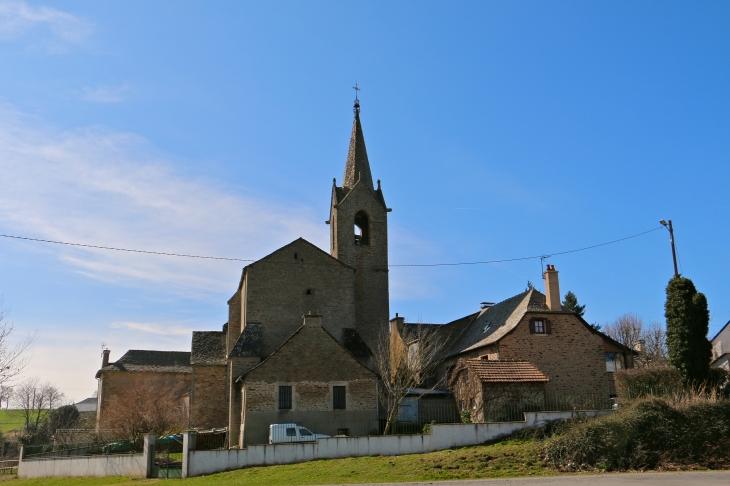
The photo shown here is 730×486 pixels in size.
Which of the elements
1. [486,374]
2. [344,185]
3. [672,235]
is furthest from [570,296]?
[486,374]

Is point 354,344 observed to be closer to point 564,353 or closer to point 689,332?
point 564,353

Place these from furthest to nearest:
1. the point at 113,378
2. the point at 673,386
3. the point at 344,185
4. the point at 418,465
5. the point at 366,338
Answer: the point at 113,378 → the point at 344,185 → the point at 366,338 → the point at 673,386 → the point at 418,465

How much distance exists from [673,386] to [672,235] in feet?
25.8

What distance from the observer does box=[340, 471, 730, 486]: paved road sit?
1836cm

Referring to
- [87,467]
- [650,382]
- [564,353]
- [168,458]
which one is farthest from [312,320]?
[650,382]

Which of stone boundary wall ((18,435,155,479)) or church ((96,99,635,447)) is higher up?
church ((96,99,635,447))

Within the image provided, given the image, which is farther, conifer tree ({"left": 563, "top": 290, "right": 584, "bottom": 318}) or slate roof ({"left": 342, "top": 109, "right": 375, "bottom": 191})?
conifer tree ({"left": 563, "top": 290, "right": 584, "bottom": 318})

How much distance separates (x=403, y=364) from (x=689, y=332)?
13207mm

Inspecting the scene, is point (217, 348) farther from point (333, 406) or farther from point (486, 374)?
point (486, 374)

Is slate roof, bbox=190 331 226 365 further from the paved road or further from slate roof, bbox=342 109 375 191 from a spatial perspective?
the paved road

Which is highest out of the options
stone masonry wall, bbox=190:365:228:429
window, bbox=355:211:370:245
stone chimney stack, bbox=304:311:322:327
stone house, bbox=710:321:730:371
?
window, bbox=355:211:370:245

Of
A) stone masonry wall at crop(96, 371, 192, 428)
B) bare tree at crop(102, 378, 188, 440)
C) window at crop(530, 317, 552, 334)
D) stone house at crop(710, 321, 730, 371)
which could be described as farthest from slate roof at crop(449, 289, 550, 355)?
stone masonry wall at crop(96, 371, 192, 428)

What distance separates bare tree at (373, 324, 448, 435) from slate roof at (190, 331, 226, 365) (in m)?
10.2

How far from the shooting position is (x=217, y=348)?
42750 millimetres
